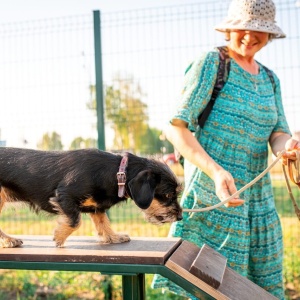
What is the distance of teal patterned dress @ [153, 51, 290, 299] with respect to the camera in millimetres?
3645

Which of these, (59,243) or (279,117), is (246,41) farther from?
(59,243)

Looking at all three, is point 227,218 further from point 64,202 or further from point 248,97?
point 64,202

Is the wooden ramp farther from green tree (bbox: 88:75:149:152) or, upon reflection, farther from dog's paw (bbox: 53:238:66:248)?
green tree (bbox: 88:75:149:152)

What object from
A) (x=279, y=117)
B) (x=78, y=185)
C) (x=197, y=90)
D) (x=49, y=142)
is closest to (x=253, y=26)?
(x=197, y=90)

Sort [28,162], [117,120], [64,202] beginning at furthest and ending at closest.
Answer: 1. [117,120]
2. [28,162]
3. [64,202]

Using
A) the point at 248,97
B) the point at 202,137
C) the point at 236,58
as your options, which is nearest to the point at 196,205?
the point at 202,137

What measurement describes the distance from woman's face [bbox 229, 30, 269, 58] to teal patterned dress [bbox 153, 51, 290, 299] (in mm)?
102

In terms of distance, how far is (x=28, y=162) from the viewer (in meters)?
3.24

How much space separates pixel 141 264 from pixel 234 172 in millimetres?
1124

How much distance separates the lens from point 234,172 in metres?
3.70

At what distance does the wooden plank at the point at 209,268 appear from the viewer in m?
2.79

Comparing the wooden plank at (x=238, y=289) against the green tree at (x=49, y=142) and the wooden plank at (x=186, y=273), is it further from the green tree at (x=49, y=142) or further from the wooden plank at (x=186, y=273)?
the green tree at (x=49, y=142)

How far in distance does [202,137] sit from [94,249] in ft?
3.61

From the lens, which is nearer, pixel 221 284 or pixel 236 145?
pixel 221 284
